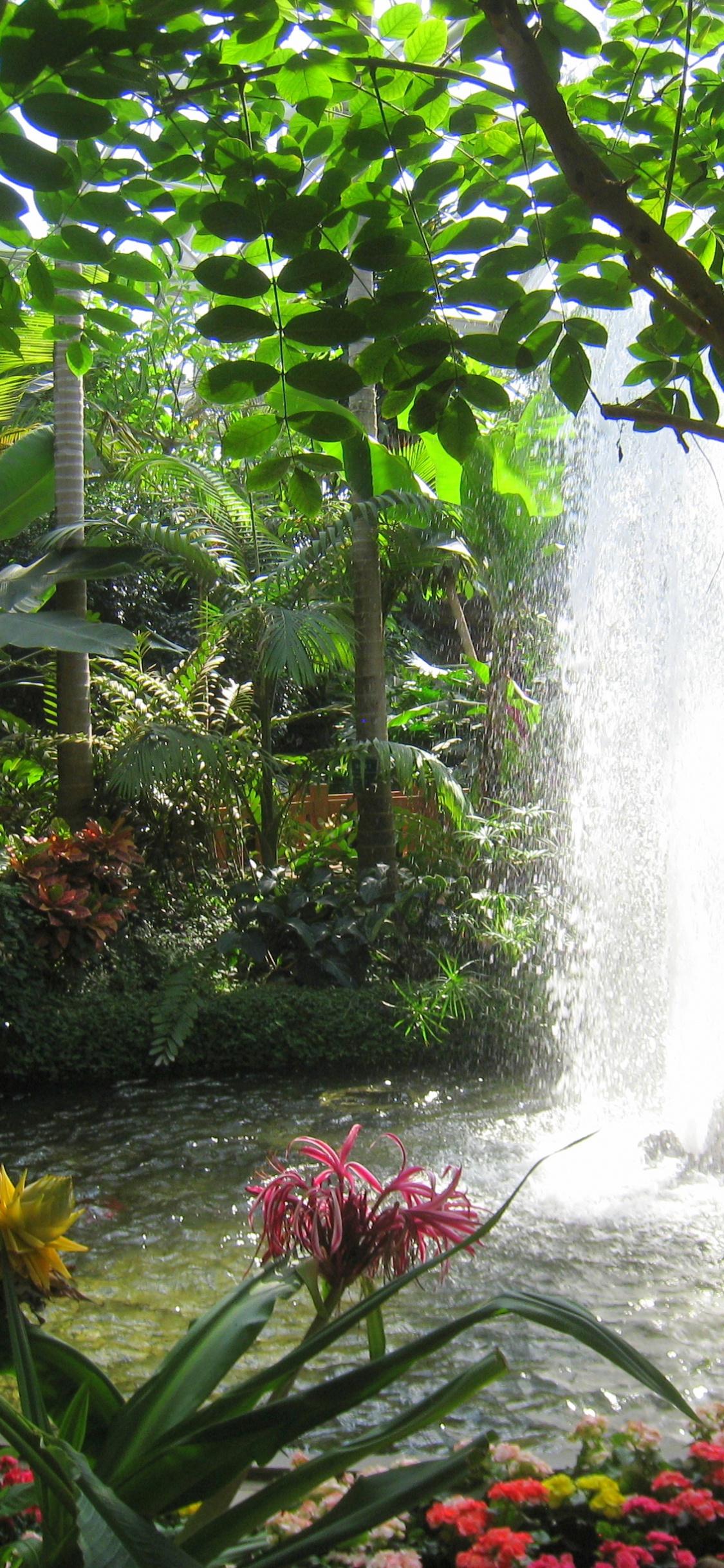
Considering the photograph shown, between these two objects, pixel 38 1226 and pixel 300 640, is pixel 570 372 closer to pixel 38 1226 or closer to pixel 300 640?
pixel 38 1226

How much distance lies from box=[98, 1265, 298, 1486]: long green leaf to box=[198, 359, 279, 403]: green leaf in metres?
1.08

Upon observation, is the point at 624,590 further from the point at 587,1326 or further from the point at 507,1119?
the point at 587,1326

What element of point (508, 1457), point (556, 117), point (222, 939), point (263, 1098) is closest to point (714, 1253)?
point (508, 1457)

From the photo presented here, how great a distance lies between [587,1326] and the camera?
1065 mm

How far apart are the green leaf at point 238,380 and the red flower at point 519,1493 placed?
1697mm

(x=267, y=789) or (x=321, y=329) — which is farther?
(x=267, y=789)

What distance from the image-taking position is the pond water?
11.2 ft

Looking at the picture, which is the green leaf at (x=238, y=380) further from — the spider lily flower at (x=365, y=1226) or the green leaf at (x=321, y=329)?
the spider lily flower at (x=365, y=1226)

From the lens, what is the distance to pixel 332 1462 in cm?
109

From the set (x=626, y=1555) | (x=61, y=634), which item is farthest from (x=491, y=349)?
(x=61, y=634)

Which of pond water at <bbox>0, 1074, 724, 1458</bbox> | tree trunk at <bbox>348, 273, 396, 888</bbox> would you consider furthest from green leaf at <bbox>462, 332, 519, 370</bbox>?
tree trunk at <bbox>348, 273, 396, 888</bbox>

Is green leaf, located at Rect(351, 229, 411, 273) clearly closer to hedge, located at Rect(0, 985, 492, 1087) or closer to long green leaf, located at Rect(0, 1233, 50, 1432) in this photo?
long green leaf, located at Rect(0, 1233, 50, 1432)

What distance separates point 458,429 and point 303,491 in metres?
0.24

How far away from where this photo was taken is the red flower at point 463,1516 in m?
1.77
